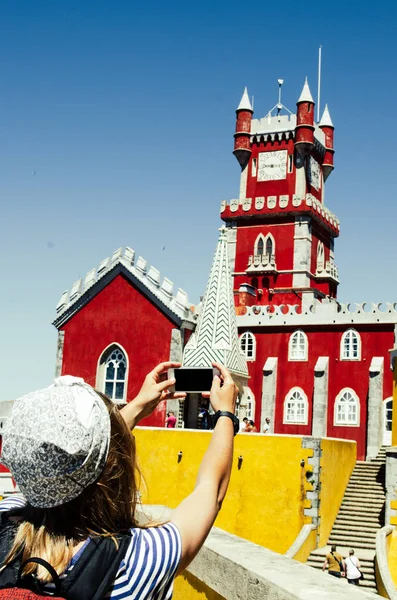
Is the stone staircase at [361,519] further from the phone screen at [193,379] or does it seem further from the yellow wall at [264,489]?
the phone screen at [193,379]

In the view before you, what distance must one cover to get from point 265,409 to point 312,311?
4.30 m

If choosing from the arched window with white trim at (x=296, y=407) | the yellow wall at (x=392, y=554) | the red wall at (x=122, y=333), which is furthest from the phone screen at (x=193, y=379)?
the arched window with white trim at (x=296, y=407)

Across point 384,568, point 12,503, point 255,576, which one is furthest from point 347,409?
point 12,503

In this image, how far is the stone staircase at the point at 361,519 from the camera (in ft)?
61.9

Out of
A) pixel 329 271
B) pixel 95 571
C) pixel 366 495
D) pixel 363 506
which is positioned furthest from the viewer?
pixel 329 271

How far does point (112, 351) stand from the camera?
3069 cm

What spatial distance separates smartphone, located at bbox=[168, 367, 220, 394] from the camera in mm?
3346

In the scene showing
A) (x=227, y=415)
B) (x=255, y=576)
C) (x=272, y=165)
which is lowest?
(x=255, y=576)

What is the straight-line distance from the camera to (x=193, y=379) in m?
3.39

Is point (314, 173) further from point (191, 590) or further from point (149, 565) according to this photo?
point (149, 565)

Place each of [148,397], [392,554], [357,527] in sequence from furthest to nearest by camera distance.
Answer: [357,527], [392,554], [148,397]

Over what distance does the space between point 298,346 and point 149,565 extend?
1180 inches

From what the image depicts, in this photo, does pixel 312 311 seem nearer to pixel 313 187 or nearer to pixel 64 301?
pixel 64 301

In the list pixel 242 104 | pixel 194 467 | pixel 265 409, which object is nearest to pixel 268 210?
pixel 242 104
